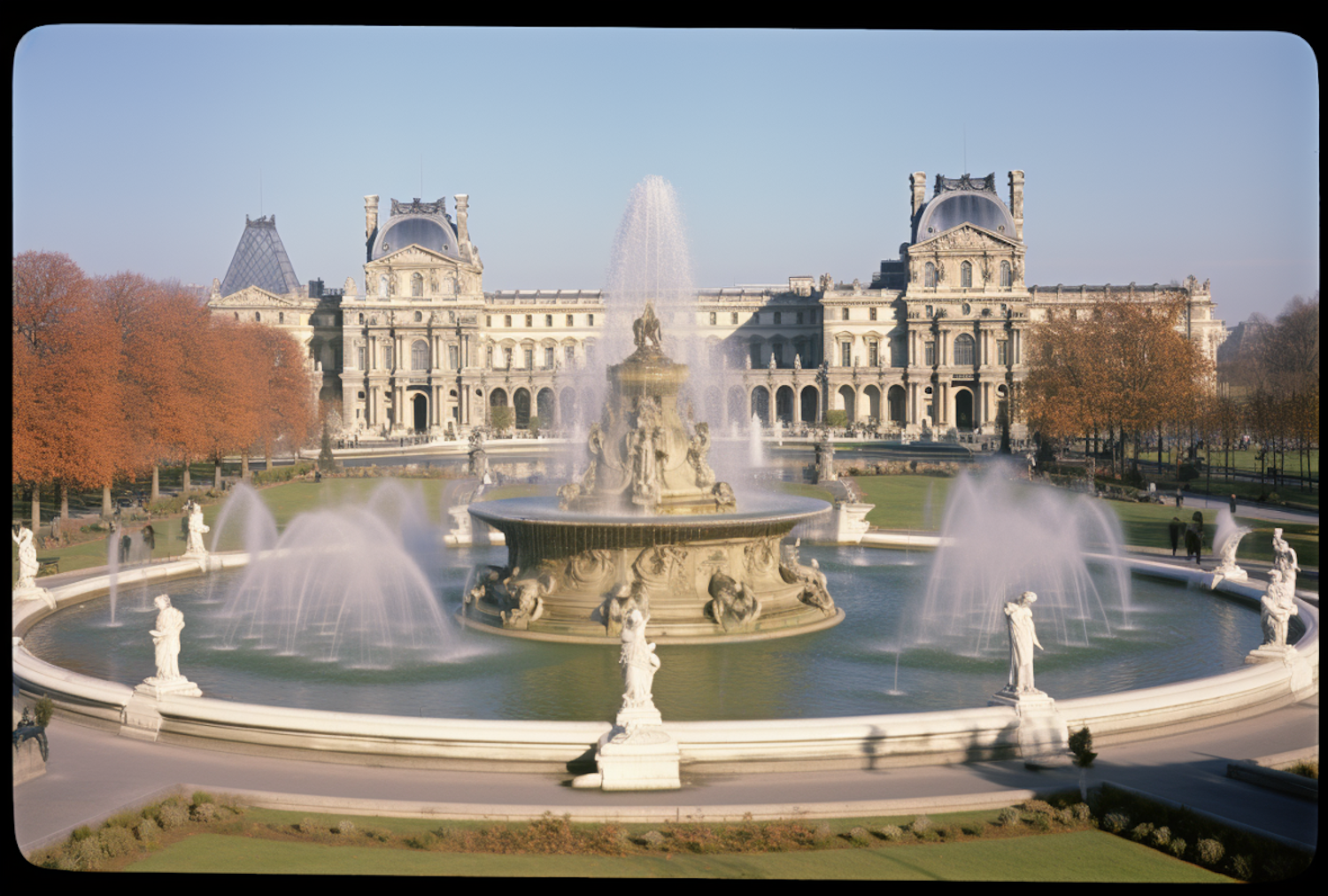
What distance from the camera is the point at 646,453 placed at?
2114cm

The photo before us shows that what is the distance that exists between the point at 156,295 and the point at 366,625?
109ft

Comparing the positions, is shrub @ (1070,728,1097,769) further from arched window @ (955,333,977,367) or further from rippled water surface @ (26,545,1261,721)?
arched window @ (955,333,977,367)

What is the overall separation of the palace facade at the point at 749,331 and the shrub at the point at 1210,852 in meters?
94.7

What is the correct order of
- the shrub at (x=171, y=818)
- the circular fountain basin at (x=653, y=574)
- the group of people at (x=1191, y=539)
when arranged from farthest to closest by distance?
the group of people at (x=1191, y=539), the circular fountain basin at (x=653, y=574), the shrub at (x=171, y=818)

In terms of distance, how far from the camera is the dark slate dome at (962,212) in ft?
363

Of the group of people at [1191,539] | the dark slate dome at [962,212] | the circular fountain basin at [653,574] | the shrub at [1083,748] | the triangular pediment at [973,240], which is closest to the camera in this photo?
the shrub at [1083,748]

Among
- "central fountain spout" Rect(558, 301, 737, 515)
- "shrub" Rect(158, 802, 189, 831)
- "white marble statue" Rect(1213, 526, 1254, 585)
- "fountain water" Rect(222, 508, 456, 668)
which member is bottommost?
"shrub" Rect(158, 802, 189, 831)

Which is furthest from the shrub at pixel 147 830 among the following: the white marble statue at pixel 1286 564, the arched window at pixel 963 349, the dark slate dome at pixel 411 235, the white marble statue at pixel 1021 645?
the dark slate dome at pixel 411 235

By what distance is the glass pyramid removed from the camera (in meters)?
143

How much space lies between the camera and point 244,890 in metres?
9.48

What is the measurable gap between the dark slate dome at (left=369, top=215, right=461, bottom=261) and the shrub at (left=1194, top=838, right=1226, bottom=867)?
110 metres

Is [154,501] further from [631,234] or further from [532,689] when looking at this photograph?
[532,689]

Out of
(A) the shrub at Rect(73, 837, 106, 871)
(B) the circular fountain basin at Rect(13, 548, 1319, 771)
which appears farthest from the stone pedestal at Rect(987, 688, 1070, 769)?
(A) the shrub at Rect(73, 837, 106, 871)

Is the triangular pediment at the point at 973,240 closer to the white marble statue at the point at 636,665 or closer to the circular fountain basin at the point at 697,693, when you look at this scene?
the circular fountain basin at the point at 697,693
